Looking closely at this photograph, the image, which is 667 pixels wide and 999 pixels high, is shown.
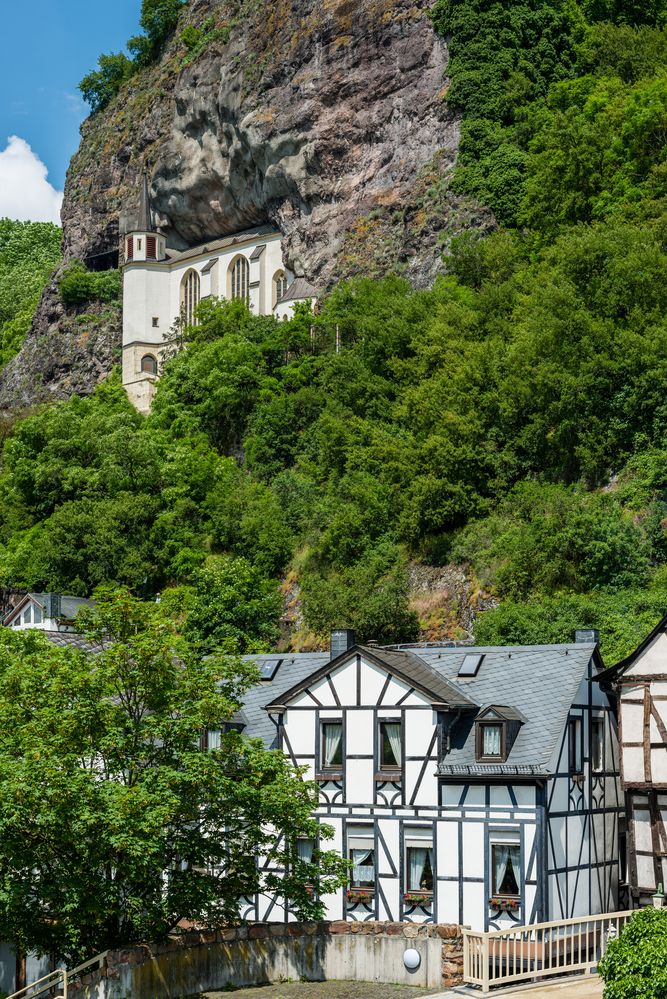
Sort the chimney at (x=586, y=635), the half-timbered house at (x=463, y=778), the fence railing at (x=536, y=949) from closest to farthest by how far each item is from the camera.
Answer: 1. the fence railing at (x=536, y=949)
2. the half-timbered house at (x=463, y=778)
3. the chimney at (x=586, y=635)

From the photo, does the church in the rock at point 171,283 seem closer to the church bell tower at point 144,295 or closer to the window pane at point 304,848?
the church bell tower at point 144,295

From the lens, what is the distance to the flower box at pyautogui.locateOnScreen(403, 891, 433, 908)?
3196 centimetres

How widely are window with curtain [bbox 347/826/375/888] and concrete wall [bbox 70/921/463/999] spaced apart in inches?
195

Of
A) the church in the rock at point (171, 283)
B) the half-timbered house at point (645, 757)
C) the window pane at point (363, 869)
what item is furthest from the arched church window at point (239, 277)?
the window pane at point (363, 869)

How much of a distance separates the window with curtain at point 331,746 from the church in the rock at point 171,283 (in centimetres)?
5980

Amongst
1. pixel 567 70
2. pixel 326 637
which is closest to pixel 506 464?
pixel 326 637

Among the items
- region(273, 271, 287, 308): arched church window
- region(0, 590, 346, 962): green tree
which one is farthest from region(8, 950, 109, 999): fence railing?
region(273, 271, 287, 308): arched church window

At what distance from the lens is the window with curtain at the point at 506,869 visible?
102ft

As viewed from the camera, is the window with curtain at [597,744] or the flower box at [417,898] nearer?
the flower box at [417,898]

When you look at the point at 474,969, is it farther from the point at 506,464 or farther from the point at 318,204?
the point at 318,204

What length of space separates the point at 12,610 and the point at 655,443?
31090 millimetres

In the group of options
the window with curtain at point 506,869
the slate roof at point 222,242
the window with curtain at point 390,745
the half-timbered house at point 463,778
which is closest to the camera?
the window with curtain at point 506,869

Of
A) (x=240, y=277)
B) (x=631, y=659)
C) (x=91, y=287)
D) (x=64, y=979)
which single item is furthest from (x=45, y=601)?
(x=91, y=287)

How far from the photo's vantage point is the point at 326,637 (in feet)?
181
